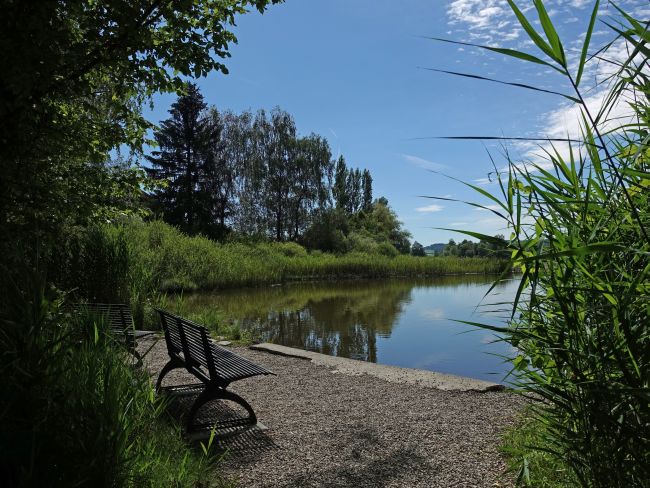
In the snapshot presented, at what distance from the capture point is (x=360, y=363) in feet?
20.0

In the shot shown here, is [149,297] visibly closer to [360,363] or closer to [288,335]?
[288,335]

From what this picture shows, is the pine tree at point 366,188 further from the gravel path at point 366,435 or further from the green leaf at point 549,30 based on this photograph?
the green leaf at point 549,30

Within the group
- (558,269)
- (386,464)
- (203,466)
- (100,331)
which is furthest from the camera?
(386,464)

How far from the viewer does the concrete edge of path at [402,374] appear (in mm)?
4859

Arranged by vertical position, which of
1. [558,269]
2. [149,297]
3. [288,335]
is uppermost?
[558,269]

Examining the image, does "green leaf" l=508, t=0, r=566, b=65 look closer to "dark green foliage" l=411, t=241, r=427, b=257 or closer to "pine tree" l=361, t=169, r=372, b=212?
"dark green foliage" l=411, t=241, r=427, b=257

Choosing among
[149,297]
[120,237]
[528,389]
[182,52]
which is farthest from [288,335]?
[528,389]

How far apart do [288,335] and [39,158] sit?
691cm

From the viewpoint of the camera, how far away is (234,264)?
2056 centimetres

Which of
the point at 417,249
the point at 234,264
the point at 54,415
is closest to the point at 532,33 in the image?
the point at 54,415

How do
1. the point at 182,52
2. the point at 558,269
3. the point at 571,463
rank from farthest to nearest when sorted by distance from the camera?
the point at 182,52
the point at 558,269
the point at 571,463

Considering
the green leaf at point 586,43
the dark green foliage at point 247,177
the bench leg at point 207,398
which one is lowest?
the bench leg at point 207,398

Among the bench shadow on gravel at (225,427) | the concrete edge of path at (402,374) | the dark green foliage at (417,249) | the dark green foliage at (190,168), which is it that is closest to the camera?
the bench shadow on gravel at (225,427)

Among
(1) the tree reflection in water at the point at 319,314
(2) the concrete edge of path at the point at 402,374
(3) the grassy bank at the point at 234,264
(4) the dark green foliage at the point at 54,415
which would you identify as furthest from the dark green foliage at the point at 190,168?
(4) the dark green foliage at the point at 54,415
